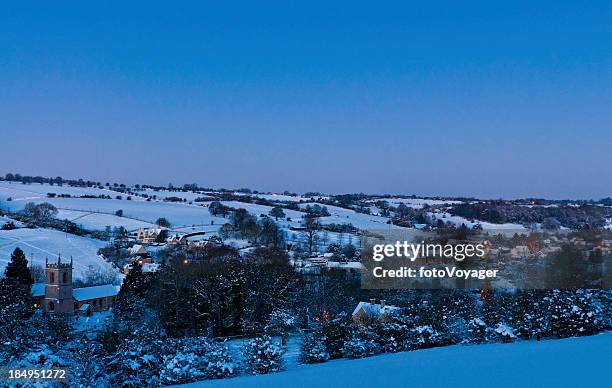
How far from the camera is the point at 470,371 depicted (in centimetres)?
1054

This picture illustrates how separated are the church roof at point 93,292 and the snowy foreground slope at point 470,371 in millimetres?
20373

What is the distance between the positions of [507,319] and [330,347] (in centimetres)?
542

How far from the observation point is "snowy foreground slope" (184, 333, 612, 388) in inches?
384

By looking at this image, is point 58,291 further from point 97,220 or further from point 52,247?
point 97,220

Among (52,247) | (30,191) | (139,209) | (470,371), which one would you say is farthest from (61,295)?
(30,191)

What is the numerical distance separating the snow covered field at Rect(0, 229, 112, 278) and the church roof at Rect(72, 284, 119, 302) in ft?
23.2

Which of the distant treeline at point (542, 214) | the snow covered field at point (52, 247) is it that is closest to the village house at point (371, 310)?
the snow covered field at point (52, 247)

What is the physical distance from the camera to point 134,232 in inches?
2379

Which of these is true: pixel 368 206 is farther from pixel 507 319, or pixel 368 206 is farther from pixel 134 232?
pixel 507 319

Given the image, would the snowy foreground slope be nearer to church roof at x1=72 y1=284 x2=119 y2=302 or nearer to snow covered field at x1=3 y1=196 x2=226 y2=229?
church roof at x1=72 y1=284 x2=119 y2=302

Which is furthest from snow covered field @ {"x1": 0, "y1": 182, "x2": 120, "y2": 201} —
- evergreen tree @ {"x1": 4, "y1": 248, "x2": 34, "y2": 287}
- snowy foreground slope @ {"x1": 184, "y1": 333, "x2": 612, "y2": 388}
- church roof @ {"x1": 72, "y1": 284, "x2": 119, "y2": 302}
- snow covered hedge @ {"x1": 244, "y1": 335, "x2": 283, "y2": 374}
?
snowy foreground slope @ {"x1": 184, "y1": 333, "x2": 612, "y2": 388}

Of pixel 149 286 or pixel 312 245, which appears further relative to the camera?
pixel 312 245

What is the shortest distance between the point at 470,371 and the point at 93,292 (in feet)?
81.3

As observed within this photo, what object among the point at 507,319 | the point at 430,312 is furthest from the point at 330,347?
the point at 507,319
